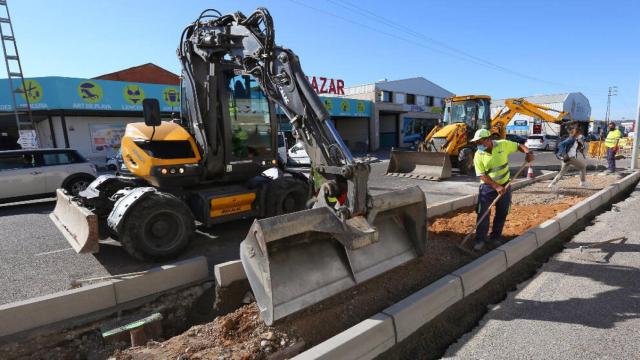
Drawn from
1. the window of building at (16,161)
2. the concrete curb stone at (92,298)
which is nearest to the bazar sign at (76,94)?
the window of building at (16,161)

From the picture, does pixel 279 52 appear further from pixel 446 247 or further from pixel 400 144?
pixel 400 144

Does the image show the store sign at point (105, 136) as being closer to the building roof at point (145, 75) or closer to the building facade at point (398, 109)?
the building roof at point (145, 75)

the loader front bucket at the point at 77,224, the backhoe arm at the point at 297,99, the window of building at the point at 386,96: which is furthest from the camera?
the window of building at the point at 386,96

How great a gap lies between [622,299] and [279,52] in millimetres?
4598

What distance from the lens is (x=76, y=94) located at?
15.9 metres

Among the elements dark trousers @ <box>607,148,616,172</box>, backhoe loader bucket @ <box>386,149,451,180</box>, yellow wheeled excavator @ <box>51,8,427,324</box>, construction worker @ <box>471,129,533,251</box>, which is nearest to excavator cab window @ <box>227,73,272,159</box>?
yellow wheeled excavator @ <box>51,8,427,324</box>

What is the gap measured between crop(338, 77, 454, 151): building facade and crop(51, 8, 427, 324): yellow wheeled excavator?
2623 centimetres

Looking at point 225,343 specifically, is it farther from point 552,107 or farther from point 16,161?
point 552,107

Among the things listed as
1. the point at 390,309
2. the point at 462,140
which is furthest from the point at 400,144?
the point at 390,309

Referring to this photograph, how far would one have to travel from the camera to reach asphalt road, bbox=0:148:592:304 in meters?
4.31

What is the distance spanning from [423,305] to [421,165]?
9.58 m

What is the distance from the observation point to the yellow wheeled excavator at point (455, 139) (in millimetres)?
12008

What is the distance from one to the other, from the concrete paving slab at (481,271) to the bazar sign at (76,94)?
13.4m

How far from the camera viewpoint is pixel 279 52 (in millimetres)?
4219
